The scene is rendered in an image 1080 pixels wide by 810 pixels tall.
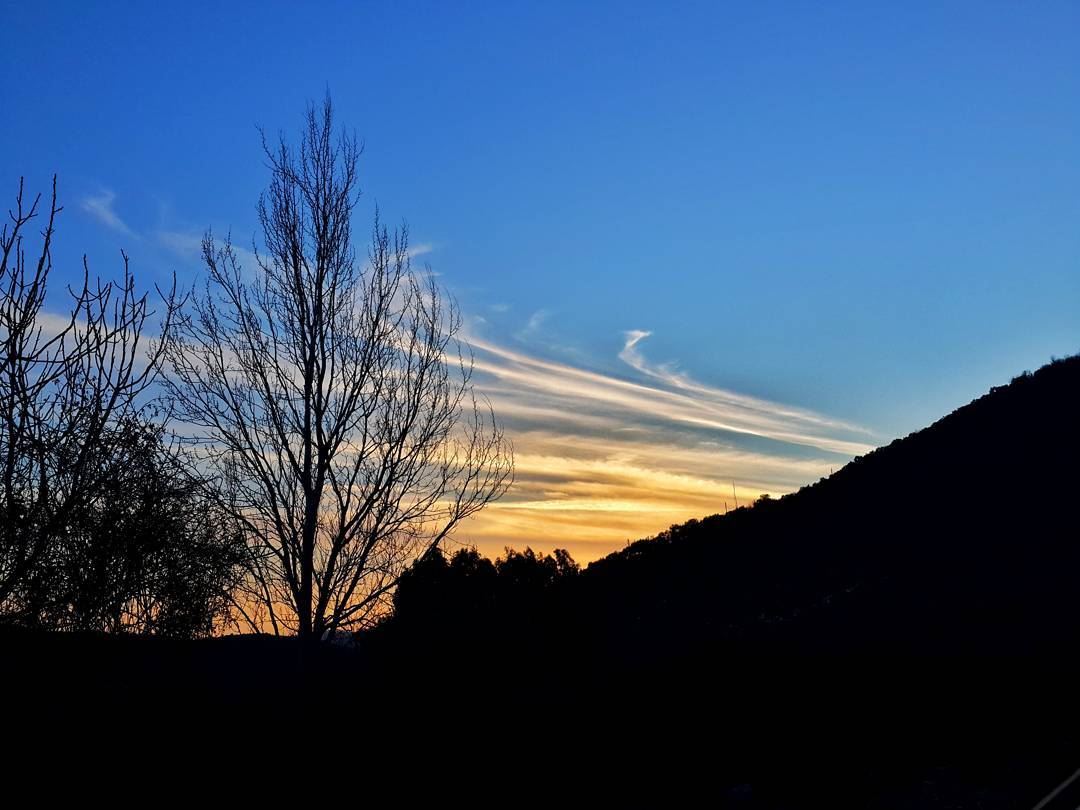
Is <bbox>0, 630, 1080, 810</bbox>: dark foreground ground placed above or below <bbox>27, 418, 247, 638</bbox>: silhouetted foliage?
below

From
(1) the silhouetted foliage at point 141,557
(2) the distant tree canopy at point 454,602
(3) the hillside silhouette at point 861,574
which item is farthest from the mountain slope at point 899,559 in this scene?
(1) the silhouetted foliage at point 141,557

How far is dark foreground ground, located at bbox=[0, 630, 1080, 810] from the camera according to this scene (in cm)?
749

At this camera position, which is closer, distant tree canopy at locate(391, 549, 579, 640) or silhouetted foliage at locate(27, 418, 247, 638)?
silhouetted foliage at locate(27, 418, 247, 638)

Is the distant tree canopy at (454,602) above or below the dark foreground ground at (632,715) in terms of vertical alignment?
above

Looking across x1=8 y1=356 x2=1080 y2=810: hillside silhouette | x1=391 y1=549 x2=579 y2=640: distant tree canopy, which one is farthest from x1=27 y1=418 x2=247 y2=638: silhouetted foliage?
x1=391 y1=549 x2=579 y2=640: distant tree canopy

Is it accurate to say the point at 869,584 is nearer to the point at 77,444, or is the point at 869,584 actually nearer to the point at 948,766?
the point at 948,766

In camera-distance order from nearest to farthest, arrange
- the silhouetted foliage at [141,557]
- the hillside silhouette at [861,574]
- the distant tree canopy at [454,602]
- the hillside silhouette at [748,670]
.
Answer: the silhouetted foliage at [141,557]
the hillside silhouette at [748,670]
the distant tree canopy at [454,602]
the hillside silhouette at [861,574]

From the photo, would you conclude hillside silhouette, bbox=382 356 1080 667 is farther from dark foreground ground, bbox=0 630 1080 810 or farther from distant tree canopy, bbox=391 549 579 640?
dark foreground ground, bbox=0 630 1080 810

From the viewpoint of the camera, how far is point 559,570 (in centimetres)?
3438

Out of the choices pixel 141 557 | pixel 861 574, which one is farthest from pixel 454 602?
pixel 861 574

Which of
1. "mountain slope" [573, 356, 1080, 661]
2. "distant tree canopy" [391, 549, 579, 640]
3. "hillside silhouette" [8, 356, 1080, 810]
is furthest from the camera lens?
"mountain slope" [573, 356, 1080, 661]

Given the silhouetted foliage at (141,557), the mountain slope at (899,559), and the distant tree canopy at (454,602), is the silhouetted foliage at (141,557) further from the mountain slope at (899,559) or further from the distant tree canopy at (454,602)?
the mountain slope at (899,559)

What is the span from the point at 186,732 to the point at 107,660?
92 centimetres

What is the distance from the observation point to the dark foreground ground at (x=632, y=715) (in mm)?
7488
